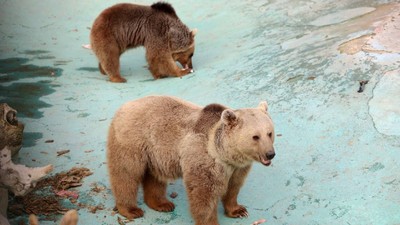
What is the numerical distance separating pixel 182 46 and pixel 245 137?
17.1 feet

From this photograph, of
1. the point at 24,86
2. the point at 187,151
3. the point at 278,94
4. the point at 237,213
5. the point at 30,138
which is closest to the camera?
the point at 187,151

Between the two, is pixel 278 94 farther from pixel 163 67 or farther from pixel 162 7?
pixel 162 7

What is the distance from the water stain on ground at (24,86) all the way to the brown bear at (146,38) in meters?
0.86

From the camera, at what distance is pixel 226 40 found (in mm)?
9977

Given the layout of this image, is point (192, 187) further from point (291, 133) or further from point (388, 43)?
point (388, 43)

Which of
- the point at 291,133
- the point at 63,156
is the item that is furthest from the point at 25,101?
the point at 291,133

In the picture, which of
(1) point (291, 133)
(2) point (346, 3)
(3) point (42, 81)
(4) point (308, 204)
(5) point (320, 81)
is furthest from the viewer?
(2) point (346, 3)

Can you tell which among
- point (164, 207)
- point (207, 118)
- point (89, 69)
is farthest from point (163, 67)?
point (207, 118)

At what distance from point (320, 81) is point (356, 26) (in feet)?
5.53

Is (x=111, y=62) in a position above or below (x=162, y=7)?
below

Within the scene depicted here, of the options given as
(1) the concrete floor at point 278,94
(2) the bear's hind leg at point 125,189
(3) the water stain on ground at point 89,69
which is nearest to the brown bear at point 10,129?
(1) the concrete floor at point 278,94

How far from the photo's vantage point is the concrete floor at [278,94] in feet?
17.6

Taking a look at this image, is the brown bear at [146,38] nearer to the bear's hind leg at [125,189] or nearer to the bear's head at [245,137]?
the bear's hind leg at [125,189]

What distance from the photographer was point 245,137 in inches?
187
